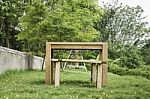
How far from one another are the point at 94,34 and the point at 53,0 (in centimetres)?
297

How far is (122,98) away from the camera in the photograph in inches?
262

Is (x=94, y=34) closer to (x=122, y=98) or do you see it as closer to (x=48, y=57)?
(x=48, y=57)

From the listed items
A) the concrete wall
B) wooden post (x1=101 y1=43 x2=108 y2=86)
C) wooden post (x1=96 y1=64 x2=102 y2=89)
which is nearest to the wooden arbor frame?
wooden post (x1=101 y1=43 x2=108 y2=86)

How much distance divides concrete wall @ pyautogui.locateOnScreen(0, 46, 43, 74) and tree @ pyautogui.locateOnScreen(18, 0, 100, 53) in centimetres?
127

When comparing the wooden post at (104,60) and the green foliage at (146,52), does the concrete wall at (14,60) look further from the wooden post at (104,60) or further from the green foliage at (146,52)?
the green foliage at (146,52)

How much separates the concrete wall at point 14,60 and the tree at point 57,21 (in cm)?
127

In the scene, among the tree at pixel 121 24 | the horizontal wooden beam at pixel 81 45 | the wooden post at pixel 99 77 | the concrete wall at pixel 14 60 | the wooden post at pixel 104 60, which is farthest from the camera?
the tree at pixel 121 24

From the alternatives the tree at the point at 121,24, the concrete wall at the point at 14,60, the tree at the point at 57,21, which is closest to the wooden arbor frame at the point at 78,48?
the concrete wall at the point at 14,60

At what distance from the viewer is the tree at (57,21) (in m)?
18.8

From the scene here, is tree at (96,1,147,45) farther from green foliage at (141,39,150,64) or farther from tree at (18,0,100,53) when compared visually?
tree at (18,0,100,53)

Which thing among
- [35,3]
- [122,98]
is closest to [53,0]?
[35,3]

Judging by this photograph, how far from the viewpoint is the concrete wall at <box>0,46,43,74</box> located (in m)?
14.0

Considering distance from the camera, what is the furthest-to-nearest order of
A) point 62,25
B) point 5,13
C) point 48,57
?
1. point 5,13
2. point 62,25
3. point 48,57

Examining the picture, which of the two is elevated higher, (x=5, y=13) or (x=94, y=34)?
(x=5, y=13)
